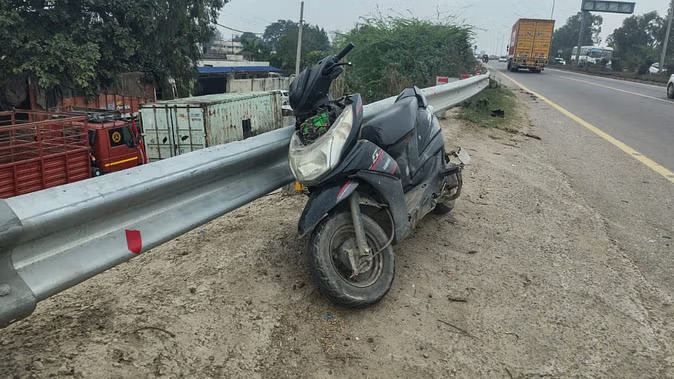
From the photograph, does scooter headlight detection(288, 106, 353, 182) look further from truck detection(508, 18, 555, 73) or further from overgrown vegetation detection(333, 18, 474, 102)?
truck detection(508, 18, 555, 73)

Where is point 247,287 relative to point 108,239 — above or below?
below

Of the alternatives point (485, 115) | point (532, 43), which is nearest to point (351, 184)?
point (485, 115)

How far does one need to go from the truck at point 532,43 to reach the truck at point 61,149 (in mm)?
32383

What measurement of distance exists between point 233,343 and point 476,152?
4814 millimetres

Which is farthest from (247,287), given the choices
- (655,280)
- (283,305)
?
(655,280)

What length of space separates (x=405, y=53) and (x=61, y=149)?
33.6ft

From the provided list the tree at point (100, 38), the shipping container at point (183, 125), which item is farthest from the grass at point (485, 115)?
the tree at point (100, 38)

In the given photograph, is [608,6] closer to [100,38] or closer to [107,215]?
[100,38]

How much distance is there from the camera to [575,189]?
5121mm

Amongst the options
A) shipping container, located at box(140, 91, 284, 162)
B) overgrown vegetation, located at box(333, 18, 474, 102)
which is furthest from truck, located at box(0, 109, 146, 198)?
overgrown vegetation, located at box(333, 18, 474, 102)

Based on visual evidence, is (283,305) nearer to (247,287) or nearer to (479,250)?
(247,287)

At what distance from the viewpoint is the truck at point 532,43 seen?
125ft

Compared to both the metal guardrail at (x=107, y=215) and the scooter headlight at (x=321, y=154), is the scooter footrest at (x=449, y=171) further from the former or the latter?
the metal guardrail at (x=107, y=215)

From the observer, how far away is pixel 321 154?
96.6 inches
